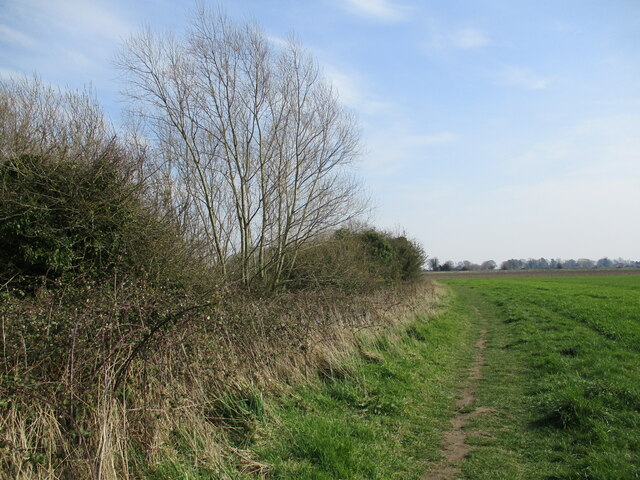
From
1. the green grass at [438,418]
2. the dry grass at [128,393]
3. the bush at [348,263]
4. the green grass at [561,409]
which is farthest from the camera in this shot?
the bush at [348,263]

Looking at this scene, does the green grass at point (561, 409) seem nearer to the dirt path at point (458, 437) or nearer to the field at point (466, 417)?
the field at point (466, 417)

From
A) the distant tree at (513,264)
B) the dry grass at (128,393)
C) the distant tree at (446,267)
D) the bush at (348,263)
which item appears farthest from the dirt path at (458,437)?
the distant tree at (513,264)

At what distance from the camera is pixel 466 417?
643 centimetres

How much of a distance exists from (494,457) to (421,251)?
82.2ft

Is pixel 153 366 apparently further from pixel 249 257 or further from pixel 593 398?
pixel 249 257

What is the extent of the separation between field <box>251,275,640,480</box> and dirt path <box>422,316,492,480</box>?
0.05 ft

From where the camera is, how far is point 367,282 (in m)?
17.1

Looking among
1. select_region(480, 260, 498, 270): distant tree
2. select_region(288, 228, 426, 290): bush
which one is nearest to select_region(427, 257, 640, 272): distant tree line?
select_region(480, 260, 498, 270): distant tree

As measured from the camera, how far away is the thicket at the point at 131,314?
3.62 m

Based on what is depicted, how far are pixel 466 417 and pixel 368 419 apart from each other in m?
1.51

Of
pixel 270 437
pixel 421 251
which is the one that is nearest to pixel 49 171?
pixel 270 437

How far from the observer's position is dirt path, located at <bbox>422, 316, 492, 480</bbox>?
4648mm

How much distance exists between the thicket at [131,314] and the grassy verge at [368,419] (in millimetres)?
393

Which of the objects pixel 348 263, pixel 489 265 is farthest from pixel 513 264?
pixel 348 263
